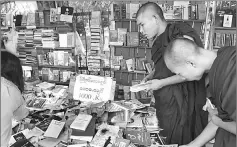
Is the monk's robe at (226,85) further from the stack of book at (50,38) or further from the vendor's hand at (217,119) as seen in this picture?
the stack of book at (50,38)

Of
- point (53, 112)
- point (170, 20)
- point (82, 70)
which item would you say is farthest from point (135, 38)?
point (53, 112)

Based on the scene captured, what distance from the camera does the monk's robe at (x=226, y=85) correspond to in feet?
3.50

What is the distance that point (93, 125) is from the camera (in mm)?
1629

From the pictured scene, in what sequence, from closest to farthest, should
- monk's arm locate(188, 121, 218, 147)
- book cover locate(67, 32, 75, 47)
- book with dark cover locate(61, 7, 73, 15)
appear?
monk's arm locate(188, 121, 218, 147) → book with dark cover locate(61, 7, 73, 15) → book cover locate(67, 32, 75, 47)

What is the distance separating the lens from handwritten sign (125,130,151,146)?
5.15 ft

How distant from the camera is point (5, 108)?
1.30m

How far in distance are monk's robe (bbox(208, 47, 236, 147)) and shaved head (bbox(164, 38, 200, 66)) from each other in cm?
15

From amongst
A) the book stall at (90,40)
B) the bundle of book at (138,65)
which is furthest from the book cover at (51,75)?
the bundle of book at (138,65)

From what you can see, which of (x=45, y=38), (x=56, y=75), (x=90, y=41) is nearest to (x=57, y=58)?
(x=56, y=75)

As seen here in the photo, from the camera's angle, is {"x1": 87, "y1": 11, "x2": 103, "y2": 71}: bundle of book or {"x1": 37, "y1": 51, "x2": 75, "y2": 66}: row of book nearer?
{"x1": 87, "y1": 11, "x2": 103, "y2": 71}: bundle of book

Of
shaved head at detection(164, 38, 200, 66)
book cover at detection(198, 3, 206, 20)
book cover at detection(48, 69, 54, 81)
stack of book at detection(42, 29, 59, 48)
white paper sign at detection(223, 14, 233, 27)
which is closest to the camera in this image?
shaved head at detection(164, 38, 200, 66)

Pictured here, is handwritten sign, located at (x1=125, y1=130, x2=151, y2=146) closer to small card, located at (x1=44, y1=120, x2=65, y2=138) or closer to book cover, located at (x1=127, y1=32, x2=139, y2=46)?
small card, located at (x1=44, y1=120, x2=65, y2=138)

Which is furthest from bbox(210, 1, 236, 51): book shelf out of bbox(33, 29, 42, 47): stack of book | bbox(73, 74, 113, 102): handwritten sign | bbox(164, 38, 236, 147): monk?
bbox(33, 29, 42, 47): stack of book

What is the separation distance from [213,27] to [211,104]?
2.80m
